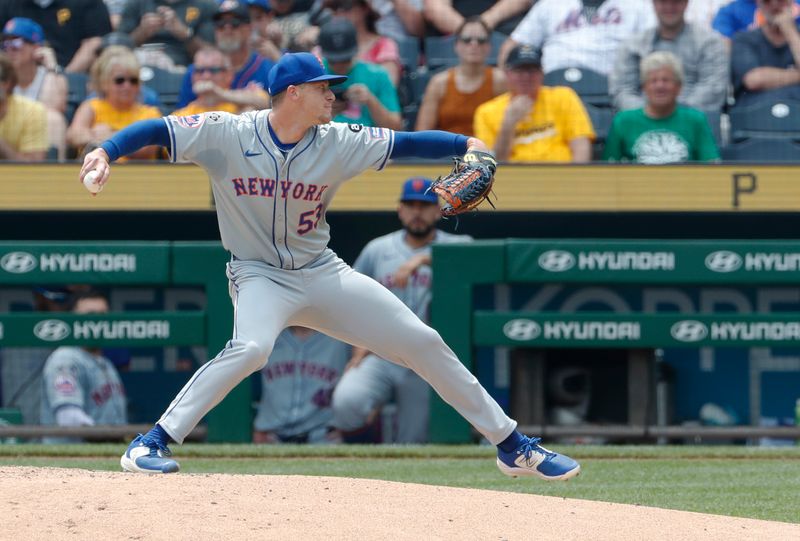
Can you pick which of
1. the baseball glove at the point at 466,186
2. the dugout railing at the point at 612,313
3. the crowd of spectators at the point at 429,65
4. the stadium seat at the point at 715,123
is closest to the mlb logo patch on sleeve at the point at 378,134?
the baseball glove at the point at 466,186

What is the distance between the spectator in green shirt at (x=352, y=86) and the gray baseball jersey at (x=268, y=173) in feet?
11.4

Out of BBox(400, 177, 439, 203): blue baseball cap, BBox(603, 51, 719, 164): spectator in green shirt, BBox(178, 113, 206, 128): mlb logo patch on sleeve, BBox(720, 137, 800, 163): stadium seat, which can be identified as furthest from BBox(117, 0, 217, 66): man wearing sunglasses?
BBox(178, 113, 206, 128): mlb logo patch on sleeve

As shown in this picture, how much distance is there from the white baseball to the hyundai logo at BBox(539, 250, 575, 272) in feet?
12.9

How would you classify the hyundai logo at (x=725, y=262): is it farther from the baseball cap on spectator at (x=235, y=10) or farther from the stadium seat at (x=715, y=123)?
the baseball cap on spectator at (x=235, y=10)

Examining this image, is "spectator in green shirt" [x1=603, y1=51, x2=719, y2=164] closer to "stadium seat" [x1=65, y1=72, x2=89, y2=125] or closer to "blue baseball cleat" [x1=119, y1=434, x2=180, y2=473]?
"stadium seat" [x1=65, y1=72, x2=89, y2=125]

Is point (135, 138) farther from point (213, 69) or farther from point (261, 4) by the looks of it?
point (261, 4)

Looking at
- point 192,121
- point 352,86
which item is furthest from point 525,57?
point 192,121

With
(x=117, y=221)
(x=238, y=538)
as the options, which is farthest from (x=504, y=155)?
(x=238, y=538)

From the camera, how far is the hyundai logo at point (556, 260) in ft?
26.1

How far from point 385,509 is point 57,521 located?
959mm

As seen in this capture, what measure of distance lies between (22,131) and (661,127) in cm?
395

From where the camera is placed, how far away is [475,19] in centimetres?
866

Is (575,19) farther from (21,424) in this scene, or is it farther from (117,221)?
(21,424)

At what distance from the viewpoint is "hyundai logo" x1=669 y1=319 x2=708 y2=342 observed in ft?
26.0
